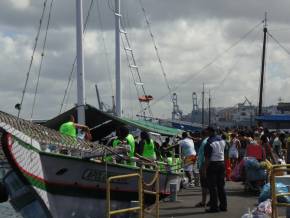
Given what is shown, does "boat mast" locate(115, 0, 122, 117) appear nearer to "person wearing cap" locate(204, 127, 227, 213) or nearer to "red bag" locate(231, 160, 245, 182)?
"red bag" locate(231, 160, 245, 182)

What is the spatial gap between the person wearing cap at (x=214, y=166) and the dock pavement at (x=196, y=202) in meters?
0.40

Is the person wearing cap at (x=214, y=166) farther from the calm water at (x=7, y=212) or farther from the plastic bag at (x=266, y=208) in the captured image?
the calm water at (x=7, y=212)

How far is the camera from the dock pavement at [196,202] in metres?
13.2

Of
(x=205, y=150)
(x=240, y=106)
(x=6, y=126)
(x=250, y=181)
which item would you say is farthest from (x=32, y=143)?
(x=240, y=106)

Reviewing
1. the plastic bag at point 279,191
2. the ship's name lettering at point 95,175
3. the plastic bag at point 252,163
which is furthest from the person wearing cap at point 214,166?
the plastic bag at point 252,163

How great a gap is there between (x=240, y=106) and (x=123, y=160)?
5601 inches

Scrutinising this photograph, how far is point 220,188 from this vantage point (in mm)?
13273

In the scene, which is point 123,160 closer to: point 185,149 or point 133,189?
point 133,189

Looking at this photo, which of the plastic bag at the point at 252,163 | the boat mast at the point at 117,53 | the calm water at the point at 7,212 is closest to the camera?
the plastic bag at the point at 252,163

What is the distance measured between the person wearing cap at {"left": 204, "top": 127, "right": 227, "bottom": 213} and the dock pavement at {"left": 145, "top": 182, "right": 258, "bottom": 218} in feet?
1.30

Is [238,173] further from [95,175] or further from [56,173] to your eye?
[56,173]

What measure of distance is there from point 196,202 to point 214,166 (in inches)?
96.4

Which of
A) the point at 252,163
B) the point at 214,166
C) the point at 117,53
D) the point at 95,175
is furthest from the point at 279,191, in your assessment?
the point at 117,53

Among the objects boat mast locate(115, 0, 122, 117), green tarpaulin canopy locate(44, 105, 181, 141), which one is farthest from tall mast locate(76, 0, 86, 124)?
boat mast locate(115, 0, 122, 117)
